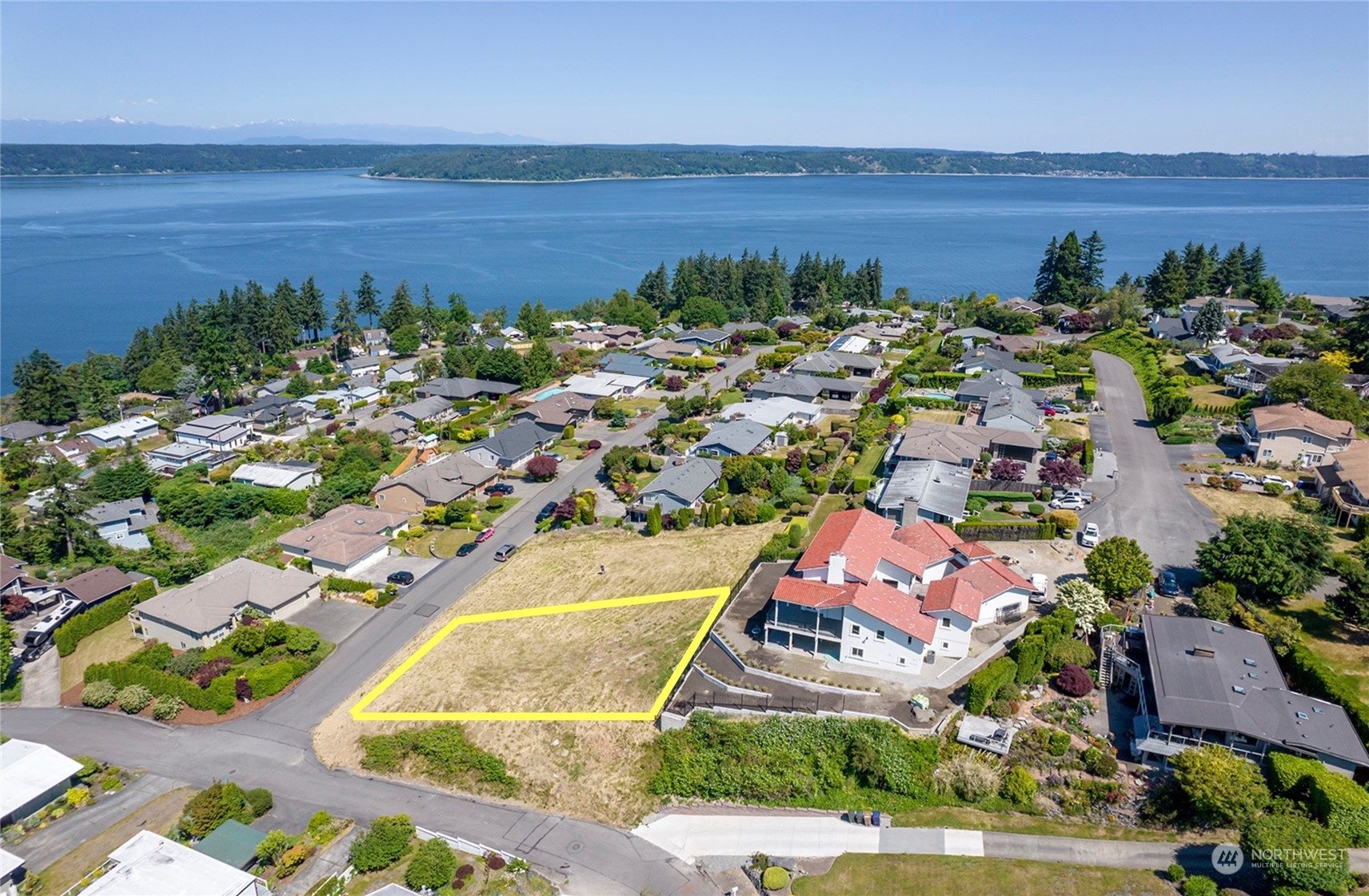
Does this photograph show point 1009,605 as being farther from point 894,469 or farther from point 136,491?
point 136,491

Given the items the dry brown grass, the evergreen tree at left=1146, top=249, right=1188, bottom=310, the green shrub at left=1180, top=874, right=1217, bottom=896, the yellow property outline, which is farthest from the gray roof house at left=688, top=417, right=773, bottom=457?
the evergreen tree at left=1146, top=249, right=1188, bottom=310

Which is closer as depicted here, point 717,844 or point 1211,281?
point 717,844

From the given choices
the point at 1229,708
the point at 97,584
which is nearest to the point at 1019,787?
the point at 1229,708

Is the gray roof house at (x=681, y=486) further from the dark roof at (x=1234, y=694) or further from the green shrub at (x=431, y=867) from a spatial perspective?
the dark roof at (x=1234, y=694)

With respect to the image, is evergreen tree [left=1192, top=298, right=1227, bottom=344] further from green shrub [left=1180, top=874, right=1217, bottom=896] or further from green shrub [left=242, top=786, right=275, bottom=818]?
green shrub [left=242, top=786, right=275, bottom=818]

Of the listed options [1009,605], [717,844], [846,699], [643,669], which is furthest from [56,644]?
[1009,605]

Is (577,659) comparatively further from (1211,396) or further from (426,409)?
(1211,396)
